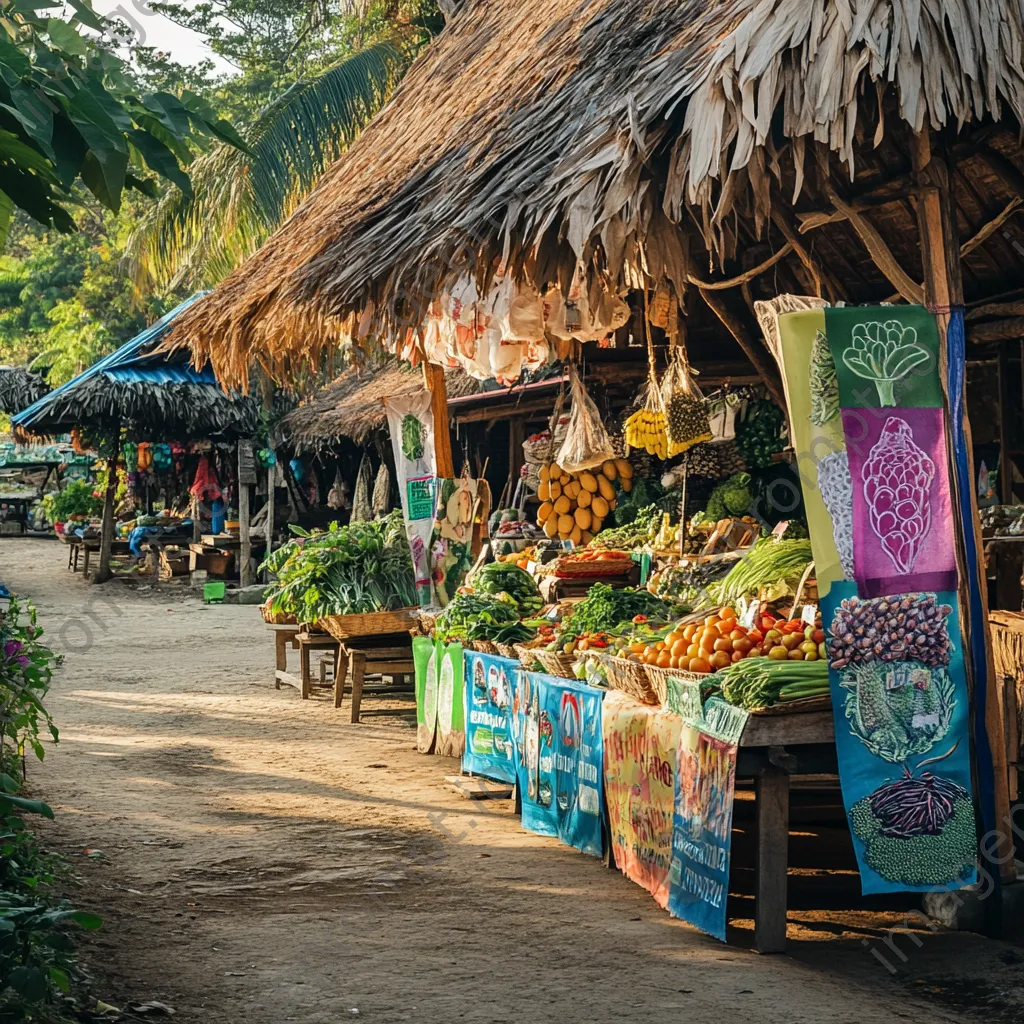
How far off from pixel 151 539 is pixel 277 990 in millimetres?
17526

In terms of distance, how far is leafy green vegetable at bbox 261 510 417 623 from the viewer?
9656 millimetres

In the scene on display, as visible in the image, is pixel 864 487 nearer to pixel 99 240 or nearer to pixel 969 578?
pixel 969 578

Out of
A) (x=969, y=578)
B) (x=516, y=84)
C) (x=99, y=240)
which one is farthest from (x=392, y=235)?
(x=99, y=240)

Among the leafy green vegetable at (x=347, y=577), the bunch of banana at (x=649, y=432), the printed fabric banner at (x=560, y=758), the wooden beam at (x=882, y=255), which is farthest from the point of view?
the leafy green vegetable at (x=347, y=577)

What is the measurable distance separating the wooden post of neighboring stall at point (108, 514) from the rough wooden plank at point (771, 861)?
16.1m

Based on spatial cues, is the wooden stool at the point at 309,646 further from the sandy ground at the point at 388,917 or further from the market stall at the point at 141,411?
the market stall at the point at 141,411

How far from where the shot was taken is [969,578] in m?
4.62

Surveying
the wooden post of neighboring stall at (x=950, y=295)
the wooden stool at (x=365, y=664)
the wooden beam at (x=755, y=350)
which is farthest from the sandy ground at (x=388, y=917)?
the wooden beam at (x=755, y=350)

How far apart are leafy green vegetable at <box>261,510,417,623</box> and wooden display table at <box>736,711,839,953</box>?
538cm

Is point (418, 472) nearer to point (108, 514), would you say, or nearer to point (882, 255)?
point (882, 255)

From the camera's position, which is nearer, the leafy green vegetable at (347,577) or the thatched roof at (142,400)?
the leafy green vegetable at (347,577)

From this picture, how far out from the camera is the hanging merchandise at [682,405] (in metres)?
7.97

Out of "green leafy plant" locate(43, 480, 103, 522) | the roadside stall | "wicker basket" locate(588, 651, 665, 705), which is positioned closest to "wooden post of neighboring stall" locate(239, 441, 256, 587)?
"green leafy plant" locate(43, 480, 103, 522)

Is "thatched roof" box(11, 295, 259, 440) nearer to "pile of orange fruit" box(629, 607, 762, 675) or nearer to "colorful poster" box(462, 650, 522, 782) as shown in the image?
"colorful poster" box(462, 650, 522, 782)
